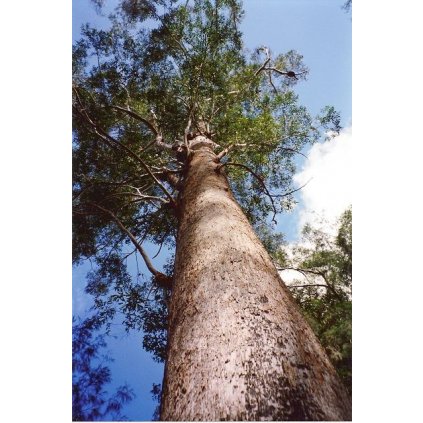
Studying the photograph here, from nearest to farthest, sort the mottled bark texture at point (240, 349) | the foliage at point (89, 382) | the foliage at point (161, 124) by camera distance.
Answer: the mottled bark texture at point (240, 349), the foliage at point (89, 382), the foliage at point (161, 124)

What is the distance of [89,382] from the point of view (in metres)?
2.92

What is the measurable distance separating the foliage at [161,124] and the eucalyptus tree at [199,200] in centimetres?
2

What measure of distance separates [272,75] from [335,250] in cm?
447

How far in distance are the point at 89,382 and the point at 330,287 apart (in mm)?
2261

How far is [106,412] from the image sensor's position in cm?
221

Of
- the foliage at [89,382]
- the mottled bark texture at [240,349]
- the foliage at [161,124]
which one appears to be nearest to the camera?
the mottled bark texture at [240,349]

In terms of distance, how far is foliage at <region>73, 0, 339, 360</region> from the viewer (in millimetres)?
4430

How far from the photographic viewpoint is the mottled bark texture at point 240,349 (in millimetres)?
893

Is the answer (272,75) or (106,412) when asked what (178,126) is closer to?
(272,75)

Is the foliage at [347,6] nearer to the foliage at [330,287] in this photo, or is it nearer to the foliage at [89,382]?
the foliage at [330,287]

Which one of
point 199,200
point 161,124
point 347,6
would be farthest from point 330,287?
point 161,124

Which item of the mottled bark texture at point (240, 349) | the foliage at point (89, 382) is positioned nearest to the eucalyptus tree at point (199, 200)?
the mottled bark texture at point (240, 349)
